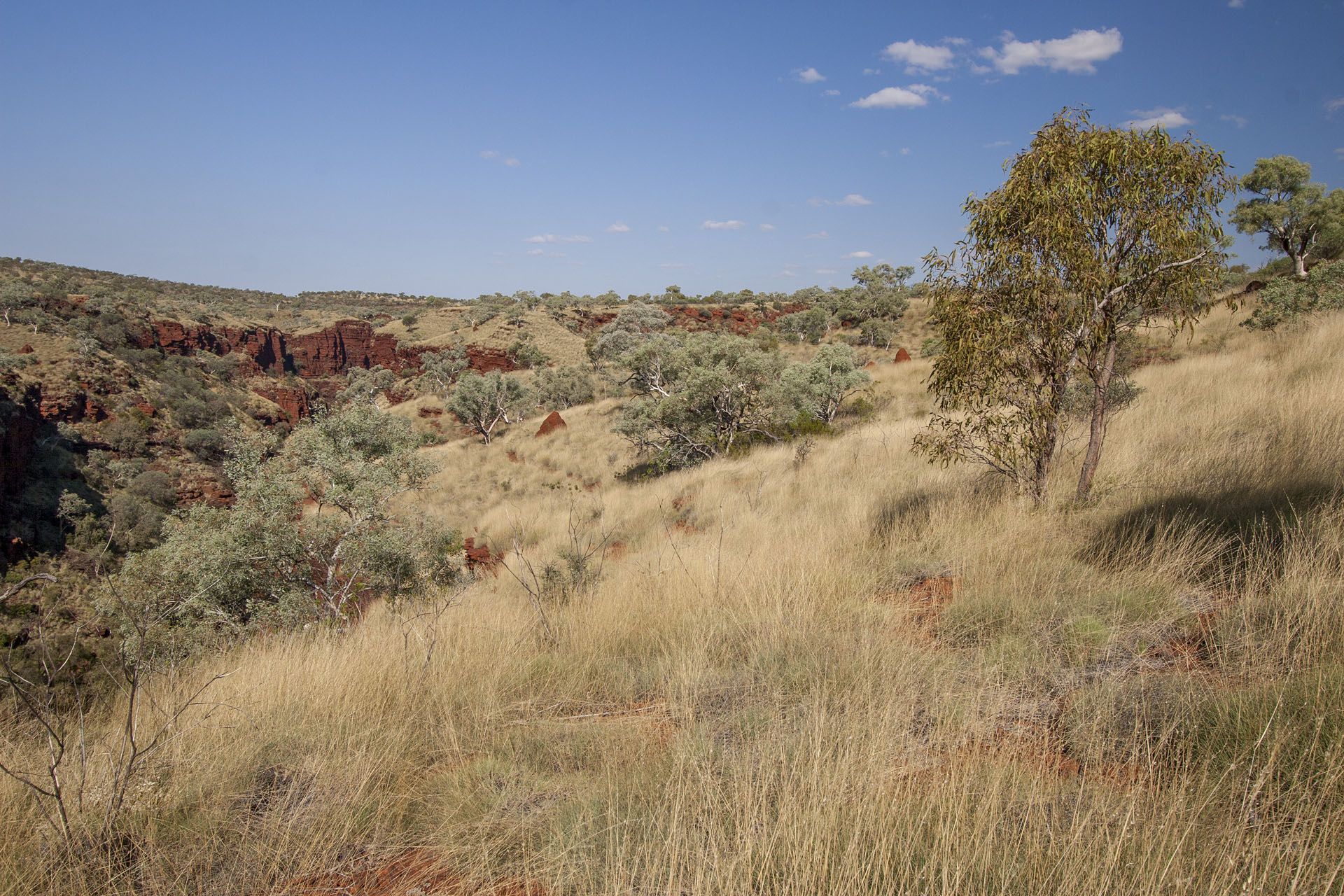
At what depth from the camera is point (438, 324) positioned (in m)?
66.4

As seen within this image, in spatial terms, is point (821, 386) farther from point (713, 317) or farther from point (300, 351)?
point (300, 351)

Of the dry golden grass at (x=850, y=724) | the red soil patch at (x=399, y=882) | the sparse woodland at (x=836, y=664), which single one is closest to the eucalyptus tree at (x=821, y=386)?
the sparse woodland at (x=836, y=664)

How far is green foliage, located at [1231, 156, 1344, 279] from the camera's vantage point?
23.9m

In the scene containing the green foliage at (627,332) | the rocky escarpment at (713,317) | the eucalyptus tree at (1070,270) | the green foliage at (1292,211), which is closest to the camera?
the eucalyptus tree at (1070,270)

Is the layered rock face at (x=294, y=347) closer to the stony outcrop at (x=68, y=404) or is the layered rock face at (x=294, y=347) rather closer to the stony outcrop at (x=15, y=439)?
the stony outcrop at (x=68, y=404)

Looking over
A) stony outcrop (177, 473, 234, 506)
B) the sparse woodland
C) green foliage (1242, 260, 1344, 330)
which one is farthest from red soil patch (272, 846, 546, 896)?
stony outcrop (177, 473, 234, 506)

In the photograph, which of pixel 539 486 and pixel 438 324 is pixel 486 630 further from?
pixel 438 324

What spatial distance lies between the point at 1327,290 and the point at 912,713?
18935 mm

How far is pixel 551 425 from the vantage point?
1079 inches

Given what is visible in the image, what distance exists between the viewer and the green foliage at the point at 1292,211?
2389 centimetres

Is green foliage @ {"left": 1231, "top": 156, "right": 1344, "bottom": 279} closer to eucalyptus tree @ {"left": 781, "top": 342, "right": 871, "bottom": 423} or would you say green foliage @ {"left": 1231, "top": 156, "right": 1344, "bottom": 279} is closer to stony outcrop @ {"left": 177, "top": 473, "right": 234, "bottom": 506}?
eucalyptus tree @ {"left": 781, "top": 342, "right": 871, "bottom": 423}

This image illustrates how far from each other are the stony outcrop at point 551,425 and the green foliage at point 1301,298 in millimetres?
23145

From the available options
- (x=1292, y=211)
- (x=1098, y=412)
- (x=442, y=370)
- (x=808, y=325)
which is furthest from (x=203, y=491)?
(x=1292, y=211)

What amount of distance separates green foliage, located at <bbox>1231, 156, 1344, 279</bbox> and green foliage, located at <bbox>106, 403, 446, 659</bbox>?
32796mm
